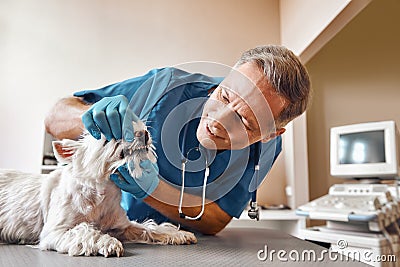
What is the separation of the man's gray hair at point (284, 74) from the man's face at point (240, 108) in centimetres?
1

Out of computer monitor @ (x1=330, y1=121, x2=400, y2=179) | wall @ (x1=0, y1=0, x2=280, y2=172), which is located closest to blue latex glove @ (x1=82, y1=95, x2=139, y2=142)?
computer monitor @ (x1=330, y1=121, x2=400, y2=179)

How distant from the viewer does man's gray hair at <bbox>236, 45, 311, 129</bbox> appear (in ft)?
2.72

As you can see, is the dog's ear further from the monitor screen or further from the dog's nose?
the monitor screen

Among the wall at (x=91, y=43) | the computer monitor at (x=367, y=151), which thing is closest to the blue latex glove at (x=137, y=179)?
the computer monitor at (x=367, y=151)

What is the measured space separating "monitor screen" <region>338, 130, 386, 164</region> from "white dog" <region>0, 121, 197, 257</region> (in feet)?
5.13

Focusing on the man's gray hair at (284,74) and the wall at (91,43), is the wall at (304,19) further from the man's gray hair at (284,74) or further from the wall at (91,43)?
the man's gray hair at (284,74)

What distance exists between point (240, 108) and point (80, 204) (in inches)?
15.7

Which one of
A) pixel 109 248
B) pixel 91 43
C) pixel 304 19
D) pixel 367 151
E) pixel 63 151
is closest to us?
pixel 109 248

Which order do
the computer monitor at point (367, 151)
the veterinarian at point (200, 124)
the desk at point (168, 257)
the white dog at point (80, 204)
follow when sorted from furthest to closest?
the computer monitor at point (367, 151) → the veterinarian at point (200, 124) → the white dog at point (80, 204) → the desk at point (168, 257)

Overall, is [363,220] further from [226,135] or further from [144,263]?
[144,263]

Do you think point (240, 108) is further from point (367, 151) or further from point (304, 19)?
point (304, 19)

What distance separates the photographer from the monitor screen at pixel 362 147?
6.74ft

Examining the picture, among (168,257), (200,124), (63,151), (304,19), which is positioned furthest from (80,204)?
(304,19)

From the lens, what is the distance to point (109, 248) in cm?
66
